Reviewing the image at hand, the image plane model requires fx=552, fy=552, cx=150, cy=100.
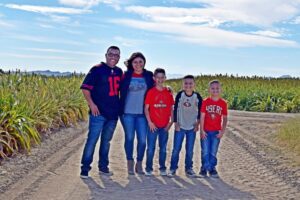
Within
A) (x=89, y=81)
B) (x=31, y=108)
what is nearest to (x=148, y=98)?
(x=89, y=81)

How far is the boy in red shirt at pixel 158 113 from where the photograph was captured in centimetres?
838

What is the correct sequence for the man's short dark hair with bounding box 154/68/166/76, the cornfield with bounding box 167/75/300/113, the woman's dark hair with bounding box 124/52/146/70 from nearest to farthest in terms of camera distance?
the woman's dark hair with bounding box 124/52/146/70
the man's short dark hair with bounding box 154/68/166/76
the cornfield with bounding box 167/75/300/113

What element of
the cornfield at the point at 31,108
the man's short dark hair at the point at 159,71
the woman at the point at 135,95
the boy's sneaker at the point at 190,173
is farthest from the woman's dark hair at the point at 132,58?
the cornfield at the point at 31,108

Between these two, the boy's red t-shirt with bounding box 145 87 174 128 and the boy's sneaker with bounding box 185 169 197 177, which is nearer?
the boy's red t-shirt with bounding box 145 87 174 128

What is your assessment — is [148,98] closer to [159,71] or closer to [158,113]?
[158,113]

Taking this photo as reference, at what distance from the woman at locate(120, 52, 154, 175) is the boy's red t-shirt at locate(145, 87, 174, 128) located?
128 mm

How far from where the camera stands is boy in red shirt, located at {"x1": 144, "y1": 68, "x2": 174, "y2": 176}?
27.5ft

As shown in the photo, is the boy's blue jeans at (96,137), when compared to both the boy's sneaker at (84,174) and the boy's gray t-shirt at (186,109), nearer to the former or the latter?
the boy's sneaker at (84,174)

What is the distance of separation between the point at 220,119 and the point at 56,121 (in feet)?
20.8

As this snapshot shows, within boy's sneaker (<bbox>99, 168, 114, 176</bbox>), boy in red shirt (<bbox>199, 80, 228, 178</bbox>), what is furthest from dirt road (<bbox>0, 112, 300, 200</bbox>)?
boy in red shirt (<bbox>199, 80, 228, 178</bbox>)

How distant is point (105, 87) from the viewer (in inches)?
326

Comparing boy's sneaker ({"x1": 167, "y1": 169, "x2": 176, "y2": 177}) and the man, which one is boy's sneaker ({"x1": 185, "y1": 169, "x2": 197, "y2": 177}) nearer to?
boy's sneaker ({"x1": 167, "y1": 169, "x2": 176, "y2": 177})

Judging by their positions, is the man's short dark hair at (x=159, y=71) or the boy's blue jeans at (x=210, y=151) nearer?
the man's short dark hair at (x=159, y=71)

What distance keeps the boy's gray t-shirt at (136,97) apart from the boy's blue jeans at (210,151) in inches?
46.7
